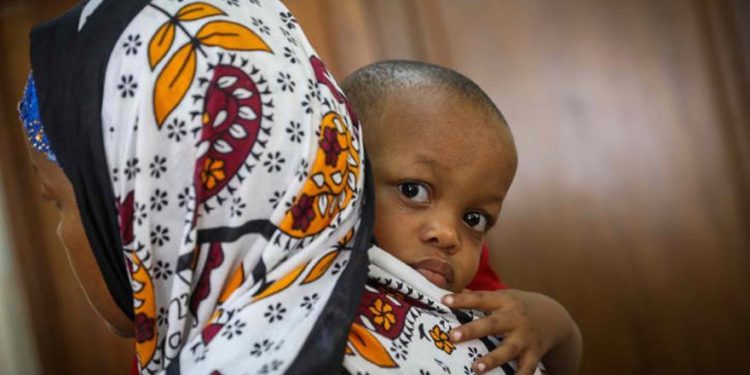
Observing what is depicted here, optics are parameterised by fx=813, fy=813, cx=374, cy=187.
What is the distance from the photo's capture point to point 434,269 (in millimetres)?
1148

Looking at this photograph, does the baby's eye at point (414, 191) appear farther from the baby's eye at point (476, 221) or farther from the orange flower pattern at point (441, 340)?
the orange flower pattern at point (441, 340)

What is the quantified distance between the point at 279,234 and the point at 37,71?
0.32 metres

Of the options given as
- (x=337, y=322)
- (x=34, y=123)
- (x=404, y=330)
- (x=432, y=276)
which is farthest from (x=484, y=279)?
(x=34, y=123)

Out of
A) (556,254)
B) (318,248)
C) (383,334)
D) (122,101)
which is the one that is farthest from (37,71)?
(556,254)

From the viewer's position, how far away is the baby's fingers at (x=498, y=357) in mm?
956

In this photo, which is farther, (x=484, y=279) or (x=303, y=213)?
(x=484, y=279)

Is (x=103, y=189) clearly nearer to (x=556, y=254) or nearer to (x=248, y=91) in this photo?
(x=248, y=91)

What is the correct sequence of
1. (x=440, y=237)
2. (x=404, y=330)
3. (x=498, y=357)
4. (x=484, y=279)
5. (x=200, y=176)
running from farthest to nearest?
(x=484, y=279) → (x=440, y=237) → (x=498, y=357) → (x=404, y=330) → (x=200, y=176)

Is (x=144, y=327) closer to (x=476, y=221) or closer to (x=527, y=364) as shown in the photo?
(x=527, y=364)

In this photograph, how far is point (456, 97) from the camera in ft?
4.13

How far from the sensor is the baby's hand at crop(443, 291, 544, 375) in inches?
38.7

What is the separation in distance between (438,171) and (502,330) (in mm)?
263

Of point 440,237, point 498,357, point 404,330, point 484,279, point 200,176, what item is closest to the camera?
point 200,176

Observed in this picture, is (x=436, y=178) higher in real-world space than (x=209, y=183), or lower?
lower
